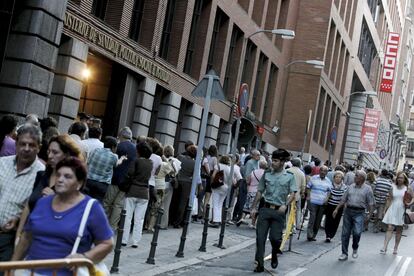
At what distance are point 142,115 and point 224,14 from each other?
8.56m

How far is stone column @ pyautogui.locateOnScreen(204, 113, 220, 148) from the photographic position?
31.5 meters

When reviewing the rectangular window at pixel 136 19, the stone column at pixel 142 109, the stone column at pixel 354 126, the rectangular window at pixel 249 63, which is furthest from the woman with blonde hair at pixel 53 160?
the stone column at pixel 354 126

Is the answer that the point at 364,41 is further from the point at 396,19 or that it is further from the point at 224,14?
the point at 224,14

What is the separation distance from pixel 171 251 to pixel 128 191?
1342 millimetres

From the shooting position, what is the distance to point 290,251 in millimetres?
15789

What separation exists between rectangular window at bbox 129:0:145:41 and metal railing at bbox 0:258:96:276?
19.8m

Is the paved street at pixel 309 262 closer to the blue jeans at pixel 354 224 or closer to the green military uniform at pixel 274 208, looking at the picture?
the blue jeans at pixel 354 224

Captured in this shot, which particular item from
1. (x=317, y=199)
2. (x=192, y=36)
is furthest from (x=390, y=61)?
(x=317, y=199)

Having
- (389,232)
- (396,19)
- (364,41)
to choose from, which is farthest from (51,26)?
(396,19)

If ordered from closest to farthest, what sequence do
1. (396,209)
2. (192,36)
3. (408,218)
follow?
(408,218) → (396,209) → (192,36)

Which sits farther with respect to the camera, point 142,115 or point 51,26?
point 142,115

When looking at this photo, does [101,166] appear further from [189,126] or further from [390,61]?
[390,61]

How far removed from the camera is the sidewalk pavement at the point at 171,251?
Result: 36.0ft

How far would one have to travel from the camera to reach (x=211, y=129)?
1249 inches
